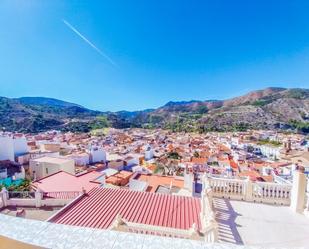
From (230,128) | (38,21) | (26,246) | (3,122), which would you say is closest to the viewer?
(26,246)

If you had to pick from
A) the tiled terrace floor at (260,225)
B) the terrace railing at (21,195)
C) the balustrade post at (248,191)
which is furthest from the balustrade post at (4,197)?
the balustrade post at (248,191)

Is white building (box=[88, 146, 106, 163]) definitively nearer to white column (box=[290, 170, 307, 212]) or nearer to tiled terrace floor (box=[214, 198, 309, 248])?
tiled terrace floor (box=[214, 198, 309, 248])

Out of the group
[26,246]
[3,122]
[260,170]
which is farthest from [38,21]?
[3,122]

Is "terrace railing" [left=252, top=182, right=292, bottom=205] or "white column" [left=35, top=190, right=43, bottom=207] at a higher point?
"terrace railing" [left=252, top=182, right=292, bottom=205]

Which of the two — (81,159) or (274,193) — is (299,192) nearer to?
(274,193)

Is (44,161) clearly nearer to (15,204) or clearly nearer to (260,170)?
(15,204)

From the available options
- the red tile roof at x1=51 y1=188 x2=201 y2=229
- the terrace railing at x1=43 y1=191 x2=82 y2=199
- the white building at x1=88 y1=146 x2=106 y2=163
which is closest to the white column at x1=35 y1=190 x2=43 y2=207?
the terrace railing at x1=43 y1=191 x2=82 y2=199

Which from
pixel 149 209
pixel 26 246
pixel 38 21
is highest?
pixel 38 21

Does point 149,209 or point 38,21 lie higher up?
point 38,21
